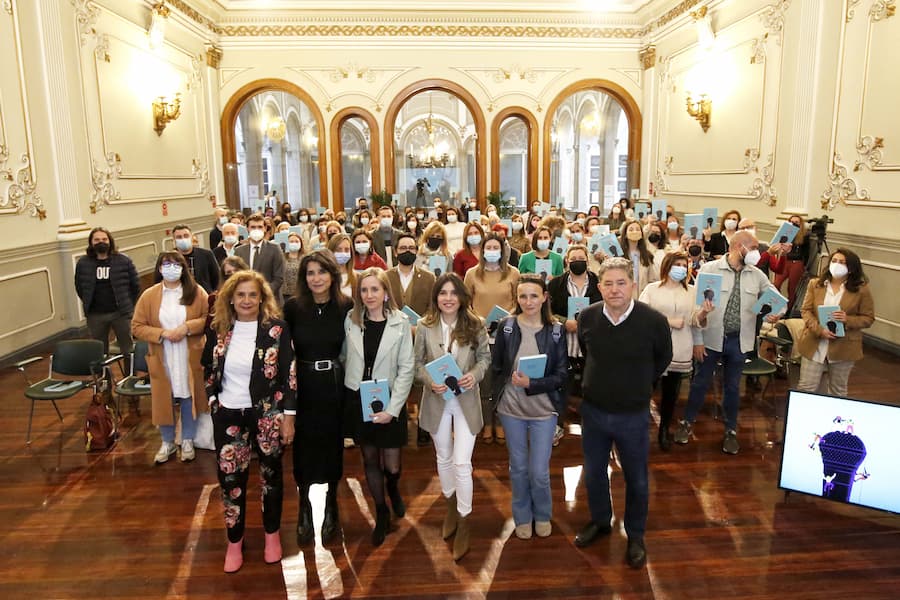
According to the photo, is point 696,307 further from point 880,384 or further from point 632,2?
point 632,2

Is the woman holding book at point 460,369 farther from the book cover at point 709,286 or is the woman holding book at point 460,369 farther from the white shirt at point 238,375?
the book cover at point 709,286

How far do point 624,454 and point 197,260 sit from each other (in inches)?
187

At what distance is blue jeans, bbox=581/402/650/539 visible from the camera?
3160 millimetres

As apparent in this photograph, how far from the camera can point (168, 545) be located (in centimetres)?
356

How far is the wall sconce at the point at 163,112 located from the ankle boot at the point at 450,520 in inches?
381

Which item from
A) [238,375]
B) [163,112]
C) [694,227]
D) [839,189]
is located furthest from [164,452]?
[839,189]

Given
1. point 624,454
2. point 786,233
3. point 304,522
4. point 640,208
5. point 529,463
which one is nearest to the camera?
point 624,454

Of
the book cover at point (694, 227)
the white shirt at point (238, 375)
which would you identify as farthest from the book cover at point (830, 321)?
the white shirt at point (238, 375)

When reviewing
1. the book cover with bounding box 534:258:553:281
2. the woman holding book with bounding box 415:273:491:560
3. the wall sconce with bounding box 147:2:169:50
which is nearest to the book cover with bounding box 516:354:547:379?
the woman holding book with bounding box 415:273:491:560

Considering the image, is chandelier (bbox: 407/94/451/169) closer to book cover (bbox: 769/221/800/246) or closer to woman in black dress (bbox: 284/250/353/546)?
book cover (bbox: 769/221/800/246)

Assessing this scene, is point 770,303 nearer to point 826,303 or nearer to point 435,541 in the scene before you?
point 826,303

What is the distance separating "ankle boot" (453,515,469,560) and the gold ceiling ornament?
22.8 ft

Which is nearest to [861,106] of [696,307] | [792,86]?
[792,86]

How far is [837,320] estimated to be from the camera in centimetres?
443
